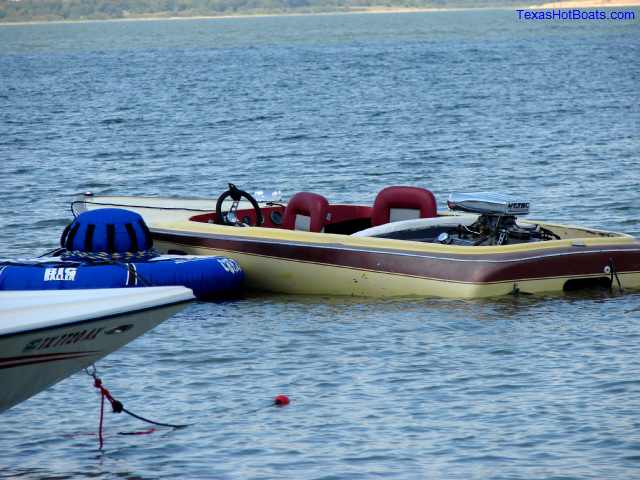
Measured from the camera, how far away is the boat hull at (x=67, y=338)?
36.6 ft

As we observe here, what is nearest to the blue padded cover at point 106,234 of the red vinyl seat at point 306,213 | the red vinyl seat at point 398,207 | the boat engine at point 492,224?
the red vinyl seat at point 306,213

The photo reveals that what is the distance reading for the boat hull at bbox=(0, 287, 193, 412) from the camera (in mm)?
11148

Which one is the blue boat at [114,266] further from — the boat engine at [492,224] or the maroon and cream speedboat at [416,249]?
the boat engine at [492,224]

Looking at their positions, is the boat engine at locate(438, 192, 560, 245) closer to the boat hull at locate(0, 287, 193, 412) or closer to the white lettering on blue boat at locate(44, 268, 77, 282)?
the white lettering on blue boat at locate(44, 268, 77, 282)

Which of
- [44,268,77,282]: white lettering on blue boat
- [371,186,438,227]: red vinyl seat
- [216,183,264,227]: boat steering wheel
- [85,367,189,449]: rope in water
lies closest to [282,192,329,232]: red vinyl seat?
[216,183,264,227]: boat steering wheel

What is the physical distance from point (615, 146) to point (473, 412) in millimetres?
25003

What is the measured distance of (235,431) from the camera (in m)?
12.7

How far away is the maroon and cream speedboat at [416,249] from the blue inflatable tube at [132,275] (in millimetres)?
637

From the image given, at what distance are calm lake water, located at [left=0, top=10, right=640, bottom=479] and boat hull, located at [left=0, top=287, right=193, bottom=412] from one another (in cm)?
75

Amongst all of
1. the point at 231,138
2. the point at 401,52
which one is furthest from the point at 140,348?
the point at 401,52

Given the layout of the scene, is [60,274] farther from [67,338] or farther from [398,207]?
[67,338]

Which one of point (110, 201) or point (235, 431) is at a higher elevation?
point (110, 201)

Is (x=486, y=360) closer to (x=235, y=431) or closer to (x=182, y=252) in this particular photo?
(x=235, y=431)

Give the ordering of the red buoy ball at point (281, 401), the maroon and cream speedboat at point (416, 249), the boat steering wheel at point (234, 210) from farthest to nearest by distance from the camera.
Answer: the boat steering wheel at point (234, 210), the maroon and cream speedboat at point (416, 249), the red buoy ball at point (281, 401)
